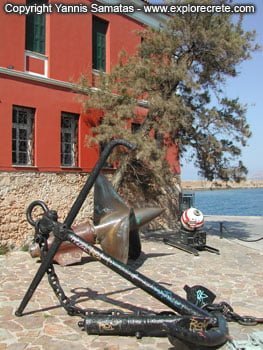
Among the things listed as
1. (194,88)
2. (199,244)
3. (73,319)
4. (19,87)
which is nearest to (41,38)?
(19,87)

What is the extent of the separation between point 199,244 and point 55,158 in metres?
4.68

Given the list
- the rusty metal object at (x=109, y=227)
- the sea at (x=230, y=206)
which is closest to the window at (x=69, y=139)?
the rusty metal object at (x=109, y=227)

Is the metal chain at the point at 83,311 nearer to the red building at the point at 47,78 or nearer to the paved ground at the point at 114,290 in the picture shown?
the paved ground at the point at 114,290

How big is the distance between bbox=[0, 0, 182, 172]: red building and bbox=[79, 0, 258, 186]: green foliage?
0.80 meters

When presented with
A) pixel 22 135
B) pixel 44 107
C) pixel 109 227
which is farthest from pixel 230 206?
pixel 109 227

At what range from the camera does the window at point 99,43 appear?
14.2 meters

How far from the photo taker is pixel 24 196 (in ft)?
38.1

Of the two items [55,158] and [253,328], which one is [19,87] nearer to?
[55,158]

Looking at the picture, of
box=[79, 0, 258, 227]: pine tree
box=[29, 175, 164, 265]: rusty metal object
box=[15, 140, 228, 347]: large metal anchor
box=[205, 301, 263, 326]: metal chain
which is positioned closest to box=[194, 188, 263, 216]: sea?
box=[79, 0, 258, 227]: pine tree

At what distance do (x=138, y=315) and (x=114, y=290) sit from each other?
2.58 metres

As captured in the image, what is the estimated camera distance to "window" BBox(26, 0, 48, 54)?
39.6ft

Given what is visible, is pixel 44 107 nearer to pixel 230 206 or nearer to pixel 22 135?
pixel 22 135

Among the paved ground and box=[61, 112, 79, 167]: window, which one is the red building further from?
the paved ground

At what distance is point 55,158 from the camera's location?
12.5 m
